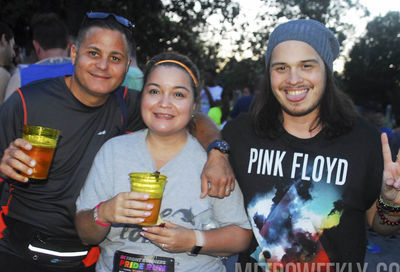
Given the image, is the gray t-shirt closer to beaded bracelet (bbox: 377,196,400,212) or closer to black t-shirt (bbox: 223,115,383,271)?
black t-shirt (bbox: 223,115,383,271)

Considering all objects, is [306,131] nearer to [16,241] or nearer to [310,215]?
[310,215]

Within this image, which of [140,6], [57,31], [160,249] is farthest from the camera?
[140,6]

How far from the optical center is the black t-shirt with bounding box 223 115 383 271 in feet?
7.38

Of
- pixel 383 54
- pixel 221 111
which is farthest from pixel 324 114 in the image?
pixel 221 111

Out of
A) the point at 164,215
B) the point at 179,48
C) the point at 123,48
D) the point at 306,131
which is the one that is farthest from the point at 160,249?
the point at 179,48

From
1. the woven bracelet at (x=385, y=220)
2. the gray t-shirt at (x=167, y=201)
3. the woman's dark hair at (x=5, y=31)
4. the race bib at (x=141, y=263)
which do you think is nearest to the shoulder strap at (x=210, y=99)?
the woman's dark hair at (x=5, y=31)

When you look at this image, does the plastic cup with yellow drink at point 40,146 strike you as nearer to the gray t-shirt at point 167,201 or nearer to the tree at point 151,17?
the gray t-shirt at point 167,201

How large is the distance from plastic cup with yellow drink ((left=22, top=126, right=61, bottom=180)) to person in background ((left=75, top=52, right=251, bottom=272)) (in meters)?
0.28

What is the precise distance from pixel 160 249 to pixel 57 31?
3578 mm

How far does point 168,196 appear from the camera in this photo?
224 cm

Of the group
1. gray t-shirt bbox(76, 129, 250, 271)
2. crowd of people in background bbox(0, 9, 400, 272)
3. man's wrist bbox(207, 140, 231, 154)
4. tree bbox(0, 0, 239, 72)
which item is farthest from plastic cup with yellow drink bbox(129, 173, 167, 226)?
tree bbox(0, 0, 239, 72)

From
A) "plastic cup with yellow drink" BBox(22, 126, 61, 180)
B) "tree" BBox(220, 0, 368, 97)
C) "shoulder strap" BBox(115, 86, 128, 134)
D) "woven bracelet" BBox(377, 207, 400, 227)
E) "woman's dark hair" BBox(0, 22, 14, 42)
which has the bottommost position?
"woven bracelet" BBox(377, 207, 400, 227)

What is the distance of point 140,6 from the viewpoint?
1466 cm

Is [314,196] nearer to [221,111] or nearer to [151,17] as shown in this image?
[221,111]
